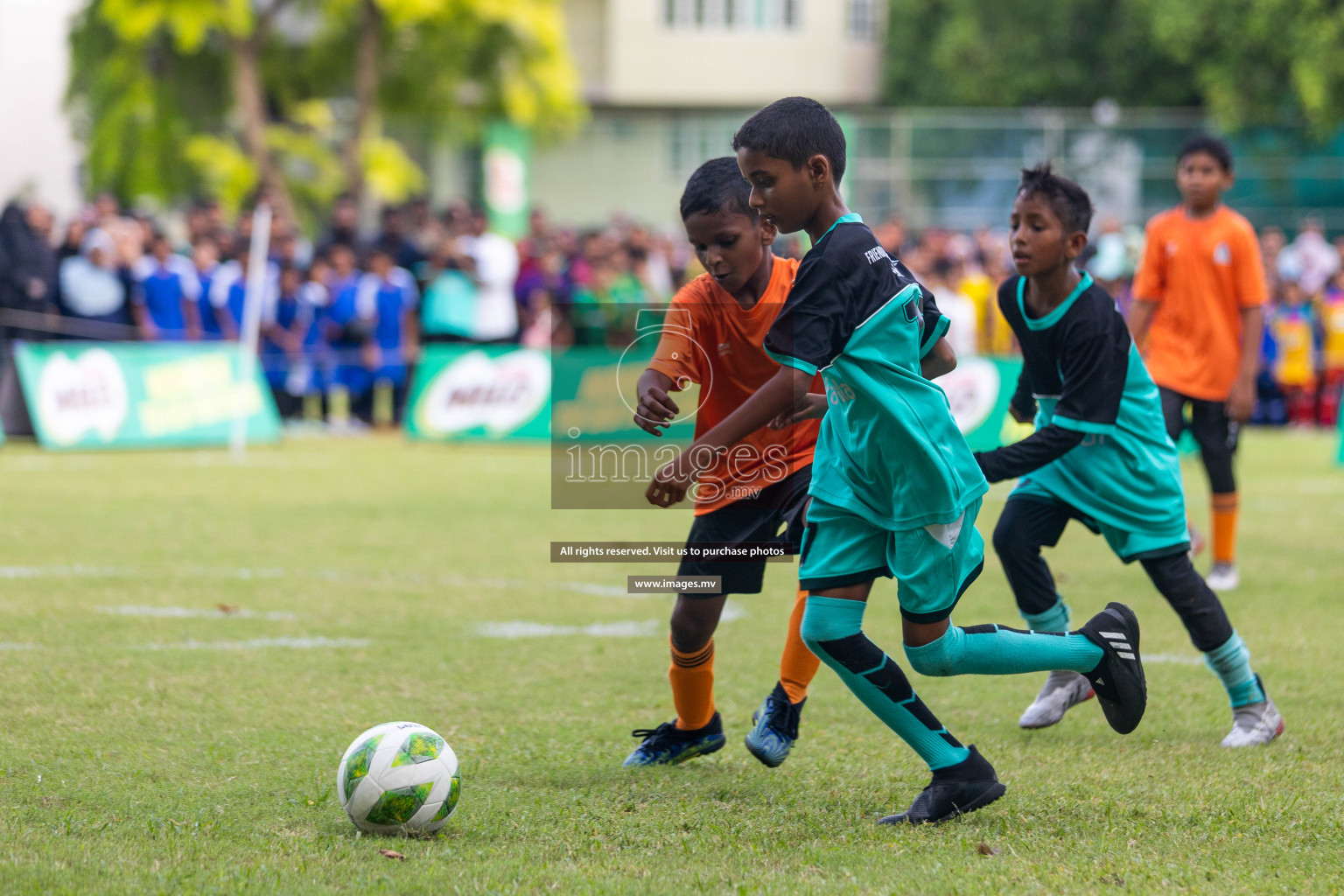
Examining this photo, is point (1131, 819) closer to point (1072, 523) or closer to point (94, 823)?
point (94, 823)

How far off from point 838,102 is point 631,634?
35.3 meters

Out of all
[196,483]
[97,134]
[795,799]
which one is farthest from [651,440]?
[97,134]

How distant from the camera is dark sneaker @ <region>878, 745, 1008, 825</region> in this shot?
3.62m

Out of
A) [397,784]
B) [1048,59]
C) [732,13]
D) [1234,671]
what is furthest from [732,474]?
[732,13]

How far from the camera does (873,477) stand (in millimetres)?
3582

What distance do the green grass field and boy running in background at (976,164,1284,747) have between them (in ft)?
0.80

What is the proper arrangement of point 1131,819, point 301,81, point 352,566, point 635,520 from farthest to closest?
point 301,81 → point 635,520 → point 352,566 → point 1131,819

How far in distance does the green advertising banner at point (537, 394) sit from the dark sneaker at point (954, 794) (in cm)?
982

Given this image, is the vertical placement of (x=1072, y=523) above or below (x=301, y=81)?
below

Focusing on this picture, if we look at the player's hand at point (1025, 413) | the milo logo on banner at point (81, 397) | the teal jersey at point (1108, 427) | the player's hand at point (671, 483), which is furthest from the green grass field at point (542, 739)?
the milo logo on banner at point (81, 397)

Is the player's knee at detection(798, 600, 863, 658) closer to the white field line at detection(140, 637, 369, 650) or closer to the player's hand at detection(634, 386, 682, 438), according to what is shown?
the player's hand at detection(634, 386, 682, 438)

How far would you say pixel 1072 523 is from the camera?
9.88 m

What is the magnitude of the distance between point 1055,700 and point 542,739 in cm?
165

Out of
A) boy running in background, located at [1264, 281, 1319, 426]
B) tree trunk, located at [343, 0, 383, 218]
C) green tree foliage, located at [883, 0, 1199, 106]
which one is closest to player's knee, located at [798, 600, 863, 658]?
boy running in background, located at [1264, 281, 1319, 426]
